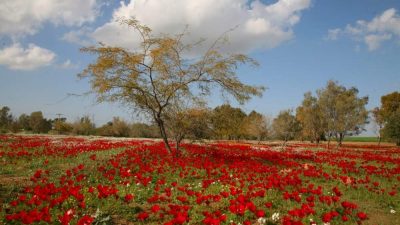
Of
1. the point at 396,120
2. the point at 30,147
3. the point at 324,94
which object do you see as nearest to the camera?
the point at 30,147

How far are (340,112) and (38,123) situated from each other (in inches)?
2695

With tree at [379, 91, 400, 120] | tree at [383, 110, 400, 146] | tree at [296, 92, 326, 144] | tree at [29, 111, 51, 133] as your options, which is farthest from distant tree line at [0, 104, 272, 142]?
tree at [379, 91, 400, 120]

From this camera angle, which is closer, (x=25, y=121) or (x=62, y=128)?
(x=62, y=128)

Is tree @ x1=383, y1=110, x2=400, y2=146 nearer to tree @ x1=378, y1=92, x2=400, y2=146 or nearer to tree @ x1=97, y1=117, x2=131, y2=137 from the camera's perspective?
tree @ x1=378, y1=92, x2=400, y2=146

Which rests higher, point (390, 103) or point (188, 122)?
point (390, 103)

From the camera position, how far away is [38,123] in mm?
85500

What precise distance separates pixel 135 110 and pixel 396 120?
162 feet

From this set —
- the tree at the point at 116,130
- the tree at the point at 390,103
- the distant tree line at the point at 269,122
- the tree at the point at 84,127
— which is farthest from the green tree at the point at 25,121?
the tree at the point at 390,103

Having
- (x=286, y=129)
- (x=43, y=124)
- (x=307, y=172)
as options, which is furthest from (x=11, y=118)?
(x=307, y=172)

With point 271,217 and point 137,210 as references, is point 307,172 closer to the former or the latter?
point 271,217

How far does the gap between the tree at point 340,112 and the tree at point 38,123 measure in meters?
64.9

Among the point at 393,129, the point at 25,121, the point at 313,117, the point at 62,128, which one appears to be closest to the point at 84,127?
the point at 62,128

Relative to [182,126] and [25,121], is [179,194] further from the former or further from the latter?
[25,121]

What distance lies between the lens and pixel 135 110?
2091 cm
